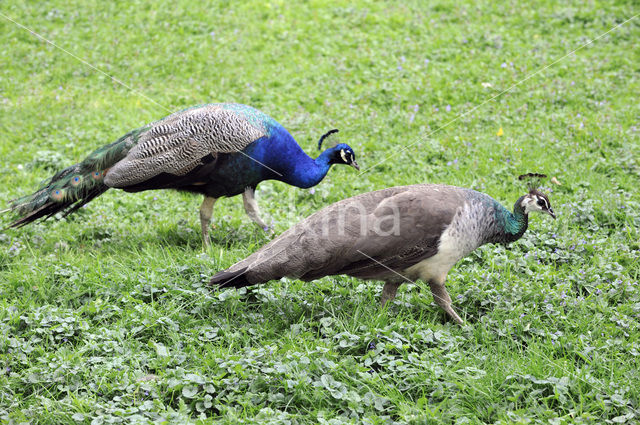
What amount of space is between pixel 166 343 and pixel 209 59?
18.0 ft

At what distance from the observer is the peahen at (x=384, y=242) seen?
13.6 feet

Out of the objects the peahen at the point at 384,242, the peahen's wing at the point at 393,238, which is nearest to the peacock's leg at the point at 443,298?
the peahen at the point at 384,242

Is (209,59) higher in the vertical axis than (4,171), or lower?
higher

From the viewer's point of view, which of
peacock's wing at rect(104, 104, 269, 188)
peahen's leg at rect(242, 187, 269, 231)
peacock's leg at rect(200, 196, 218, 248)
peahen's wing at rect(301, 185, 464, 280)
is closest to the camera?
peahen's wing at rect(301, 185, 464, 280)

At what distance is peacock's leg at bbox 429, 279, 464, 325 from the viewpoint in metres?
4.29

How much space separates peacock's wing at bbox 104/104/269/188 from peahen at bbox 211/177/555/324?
1315 mm

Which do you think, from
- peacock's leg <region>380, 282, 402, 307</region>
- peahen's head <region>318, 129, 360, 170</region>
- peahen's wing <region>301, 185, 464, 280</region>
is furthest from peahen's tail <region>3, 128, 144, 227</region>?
peacock's leg <region>380, 282, 402, 307</region>

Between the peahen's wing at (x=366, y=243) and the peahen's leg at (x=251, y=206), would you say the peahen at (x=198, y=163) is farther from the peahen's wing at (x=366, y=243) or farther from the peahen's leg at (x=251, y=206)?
the peahen's wing at (x=366, y=243)

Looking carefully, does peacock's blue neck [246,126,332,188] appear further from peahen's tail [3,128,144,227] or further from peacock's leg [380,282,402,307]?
peacock's leg [380,282,402,307]

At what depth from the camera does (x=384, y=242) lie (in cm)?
413

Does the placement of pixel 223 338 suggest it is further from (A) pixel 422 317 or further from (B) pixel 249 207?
(B) pixel 249 207

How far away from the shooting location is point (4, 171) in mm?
6895

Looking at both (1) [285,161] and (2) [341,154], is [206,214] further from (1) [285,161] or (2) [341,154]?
(2) [341,154]

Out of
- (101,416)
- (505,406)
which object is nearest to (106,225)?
(101,416)
